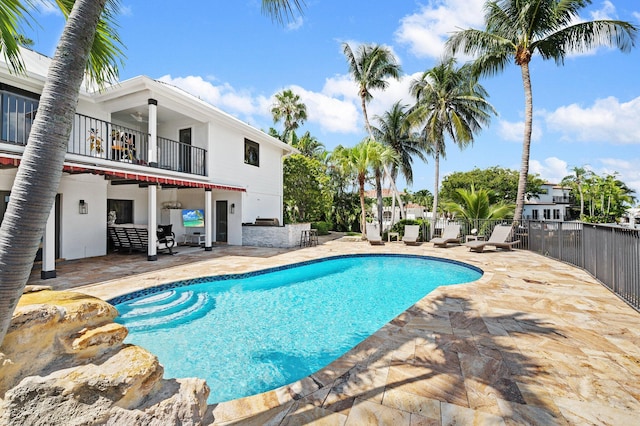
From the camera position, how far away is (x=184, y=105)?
1179 centimetres

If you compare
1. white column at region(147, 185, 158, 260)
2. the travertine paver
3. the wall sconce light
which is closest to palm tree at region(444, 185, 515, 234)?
the travertine paver

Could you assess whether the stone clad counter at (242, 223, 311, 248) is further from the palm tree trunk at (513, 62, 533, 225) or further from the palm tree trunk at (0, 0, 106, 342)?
the palm tree trunk at (0, 0, 106, 342)

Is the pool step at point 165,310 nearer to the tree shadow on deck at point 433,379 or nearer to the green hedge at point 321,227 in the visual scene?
the tree shadow on deck at point 433,379

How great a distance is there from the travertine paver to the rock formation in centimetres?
54

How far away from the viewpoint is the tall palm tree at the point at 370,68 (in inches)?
855

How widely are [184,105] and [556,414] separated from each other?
1330 centimetres

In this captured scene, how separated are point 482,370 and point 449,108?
1918 centimetres

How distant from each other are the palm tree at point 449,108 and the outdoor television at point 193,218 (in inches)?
523

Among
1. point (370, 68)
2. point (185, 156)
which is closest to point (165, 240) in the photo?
point (185, 156)

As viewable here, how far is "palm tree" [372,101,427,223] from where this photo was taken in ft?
78.1

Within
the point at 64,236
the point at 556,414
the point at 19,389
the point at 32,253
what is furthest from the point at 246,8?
the point at 64,236

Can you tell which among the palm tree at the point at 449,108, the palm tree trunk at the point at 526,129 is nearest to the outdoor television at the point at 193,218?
the palm tree at the point at 449,108

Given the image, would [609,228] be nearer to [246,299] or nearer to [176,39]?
[246,299]

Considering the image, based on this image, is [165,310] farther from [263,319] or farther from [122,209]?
[122,209]
